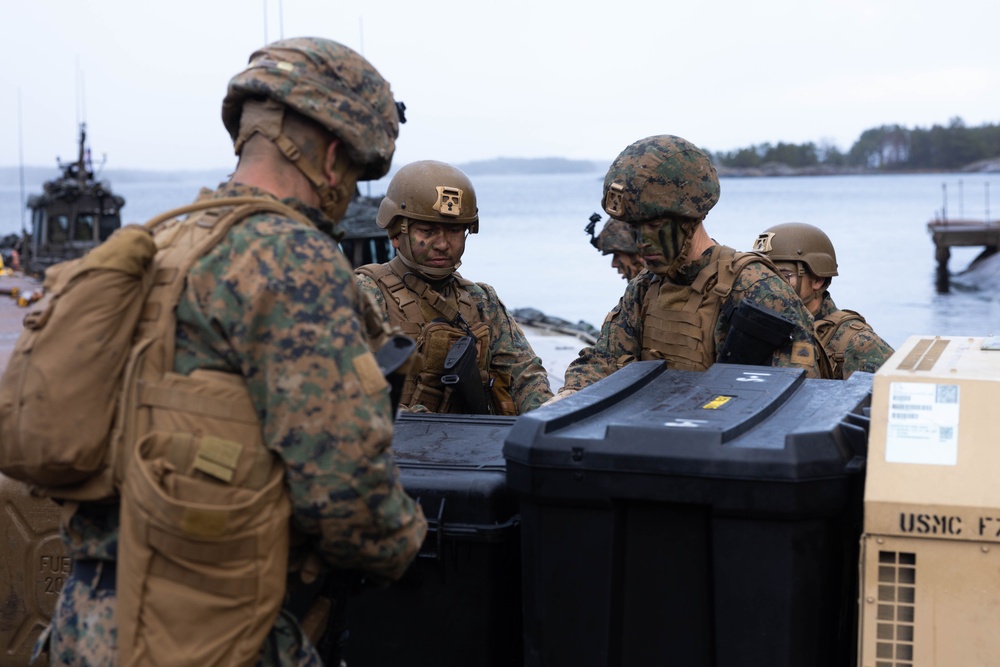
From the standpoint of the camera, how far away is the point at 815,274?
6465 millimetres

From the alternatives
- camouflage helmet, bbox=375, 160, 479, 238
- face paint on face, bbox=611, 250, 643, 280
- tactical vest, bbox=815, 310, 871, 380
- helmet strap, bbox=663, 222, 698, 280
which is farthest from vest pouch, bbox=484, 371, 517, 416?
face paint on face, bbox=611, 250, 643, 280

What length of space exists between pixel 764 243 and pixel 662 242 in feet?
7.37

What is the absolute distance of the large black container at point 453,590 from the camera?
9.87 ft

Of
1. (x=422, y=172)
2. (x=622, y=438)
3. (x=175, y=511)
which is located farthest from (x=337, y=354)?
(x=422, y=172)

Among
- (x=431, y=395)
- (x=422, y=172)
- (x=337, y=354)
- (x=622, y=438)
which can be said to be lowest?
(x=431, y=395)

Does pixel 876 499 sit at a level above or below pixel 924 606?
above

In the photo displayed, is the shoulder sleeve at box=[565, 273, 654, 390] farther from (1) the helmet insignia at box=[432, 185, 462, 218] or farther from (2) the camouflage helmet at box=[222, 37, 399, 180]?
(2) the camouflage helmet at box=[222, 37, 399, 180]

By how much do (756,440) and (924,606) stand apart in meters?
0.48

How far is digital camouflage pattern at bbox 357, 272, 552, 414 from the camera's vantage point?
5133 mm

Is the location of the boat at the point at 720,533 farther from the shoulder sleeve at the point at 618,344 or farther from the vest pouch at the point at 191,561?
the shoulder sleeve at the point at 618,344

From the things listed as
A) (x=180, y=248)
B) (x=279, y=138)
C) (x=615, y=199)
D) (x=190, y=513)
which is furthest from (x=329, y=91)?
(x=615, y=199)

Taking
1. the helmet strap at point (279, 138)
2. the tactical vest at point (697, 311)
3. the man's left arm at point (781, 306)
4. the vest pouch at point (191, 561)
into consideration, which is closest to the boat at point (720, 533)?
the vest pouch at point (191, 561)

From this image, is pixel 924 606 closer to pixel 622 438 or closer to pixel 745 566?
pixel 745 566

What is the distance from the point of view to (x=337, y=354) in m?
2.31
